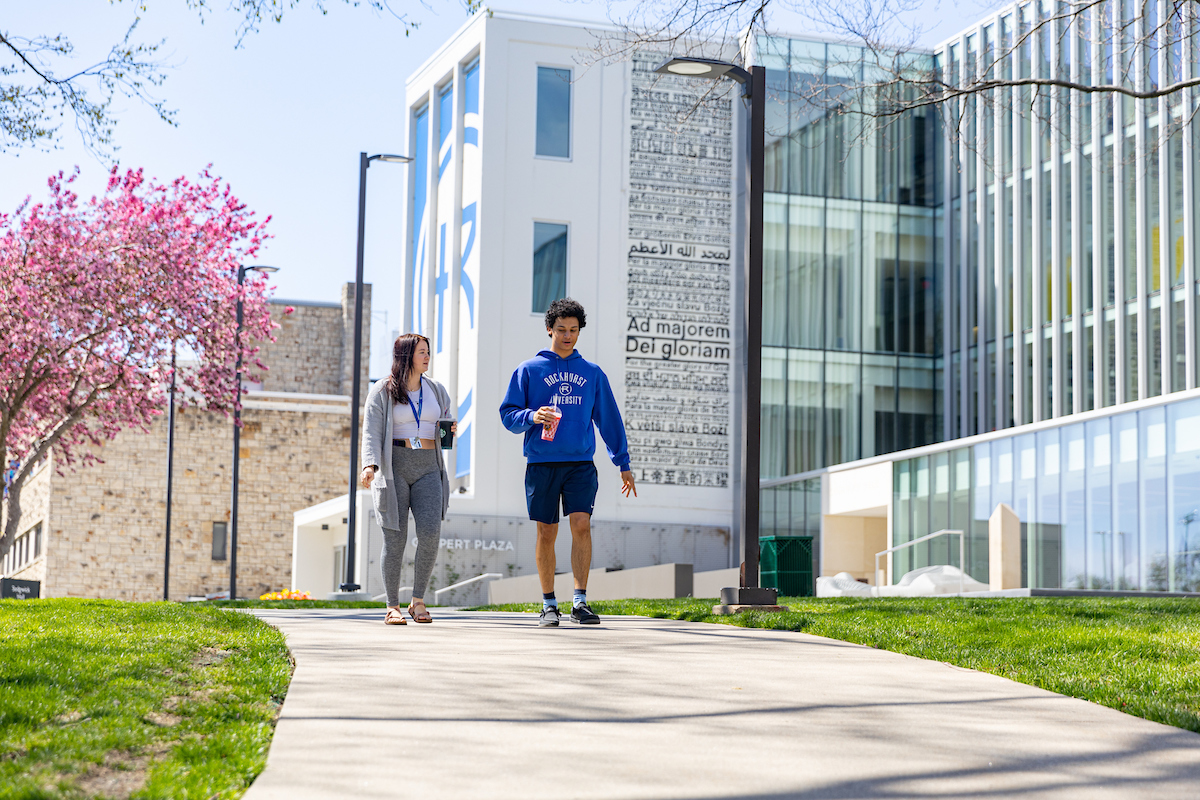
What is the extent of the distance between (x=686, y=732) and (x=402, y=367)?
4762 mm

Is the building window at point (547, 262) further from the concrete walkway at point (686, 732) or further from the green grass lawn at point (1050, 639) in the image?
the concrete walkway at point (686, 732)

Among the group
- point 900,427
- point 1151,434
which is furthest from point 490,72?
point 1151,434

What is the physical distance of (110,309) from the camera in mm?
21594

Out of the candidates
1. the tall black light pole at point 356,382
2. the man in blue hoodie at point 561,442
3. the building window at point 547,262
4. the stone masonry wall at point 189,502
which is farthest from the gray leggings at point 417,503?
the stone masonry wall at point 189,502

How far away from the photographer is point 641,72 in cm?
3619

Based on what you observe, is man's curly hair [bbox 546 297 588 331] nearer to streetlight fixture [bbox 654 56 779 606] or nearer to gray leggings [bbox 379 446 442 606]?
gray leggings [bbox 379 446 442 606]

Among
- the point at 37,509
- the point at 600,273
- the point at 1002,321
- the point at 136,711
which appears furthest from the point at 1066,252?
the point at 37,509

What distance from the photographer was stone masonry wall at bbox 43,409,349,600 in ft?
153

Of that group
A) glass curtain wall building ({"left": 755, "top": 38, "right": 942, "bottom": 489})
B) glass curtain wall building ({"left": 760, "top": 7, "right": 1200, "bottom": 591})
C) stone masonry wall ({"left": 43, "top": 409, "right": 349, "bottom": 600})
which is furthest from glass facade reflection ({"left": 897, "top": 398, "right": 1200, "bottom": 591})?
stone masonry wall ({"left": 43, "top": 409, "right": 349, "bottom": 600})

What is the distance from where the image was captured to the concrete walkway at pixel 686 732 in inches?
155

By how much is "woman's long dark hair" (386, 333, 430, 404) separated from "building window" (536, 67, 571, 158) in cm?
2735

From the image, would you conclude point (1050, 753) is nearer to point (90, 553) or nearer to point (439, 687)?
point (439, 687)

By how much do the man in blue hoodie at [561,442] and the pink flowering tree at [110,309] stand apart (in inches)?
530

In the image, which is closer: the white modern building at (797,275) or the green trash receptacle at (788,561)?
the green trash receptacle at (788,561)
